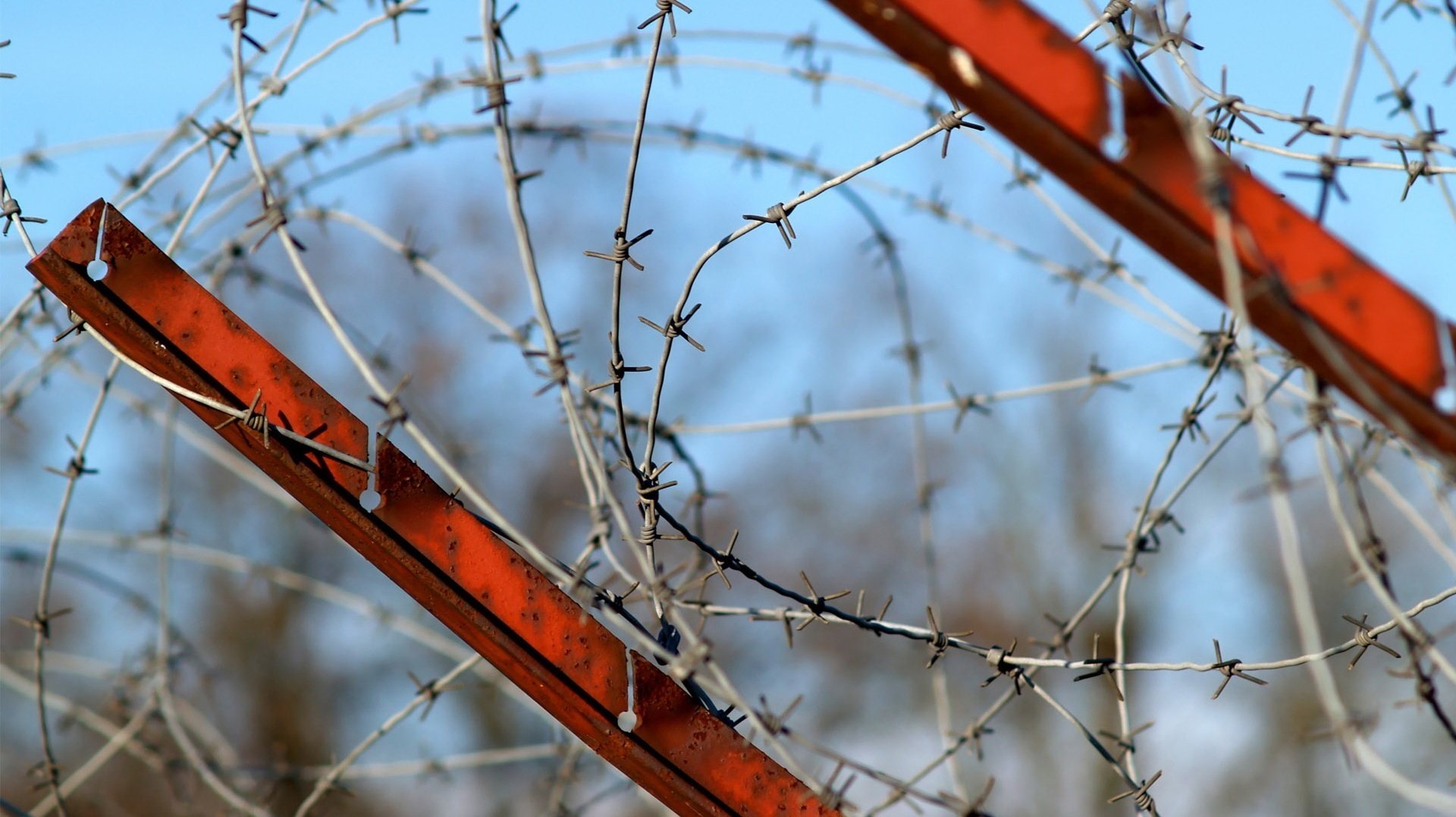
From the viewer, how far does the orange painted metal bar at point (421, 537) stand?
1446mm

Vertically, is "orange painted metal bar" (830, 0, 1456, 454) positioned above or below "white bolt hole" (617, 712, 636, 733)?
above

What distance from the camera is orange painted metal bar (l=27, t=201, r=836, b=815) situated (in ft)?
4.75

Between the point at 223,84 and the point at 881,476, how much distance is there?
1136 centimetres

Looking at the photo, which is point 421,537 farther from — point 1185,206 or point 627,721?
point 1185,206

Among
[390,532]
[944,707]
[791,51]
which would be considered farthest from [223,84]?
[944,707]

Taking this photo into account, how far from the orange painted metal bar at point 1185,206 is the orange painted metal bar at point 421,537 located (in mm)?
790

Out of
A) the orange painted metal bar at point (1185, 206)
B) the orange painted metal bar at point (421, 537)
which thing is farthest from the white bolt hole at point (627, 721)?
the orange painted metal bar at point (1185, 206)

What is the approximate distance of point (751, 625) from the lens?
391 inches

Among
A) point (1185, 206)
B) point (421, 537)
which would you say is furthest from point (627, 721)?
point (1185, 206)

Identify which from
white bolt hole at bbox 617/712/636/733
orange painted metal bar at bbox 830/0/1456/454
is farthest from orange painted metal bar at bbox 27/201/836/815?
orange painted metal bar at bbox 830/0/1456/454

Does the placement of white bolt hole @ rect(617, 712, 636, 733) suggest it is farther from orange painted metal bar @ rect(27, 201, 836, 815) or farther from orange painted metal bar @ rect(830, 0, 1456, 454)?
orange painted metal bar @ rect(830, 0, 1456, 454)

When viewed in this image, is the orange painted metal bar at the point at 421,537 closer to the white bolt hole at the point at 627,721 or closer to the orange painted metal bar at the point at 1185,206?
the white bolt hole at the point at 627,721

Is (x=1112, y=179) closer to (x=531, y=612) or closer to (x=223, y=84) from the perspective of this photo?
(x=531, y=612)

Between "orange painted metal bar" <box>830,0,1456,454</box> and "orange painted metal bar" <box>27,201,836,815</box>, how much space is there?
0.79 metres
